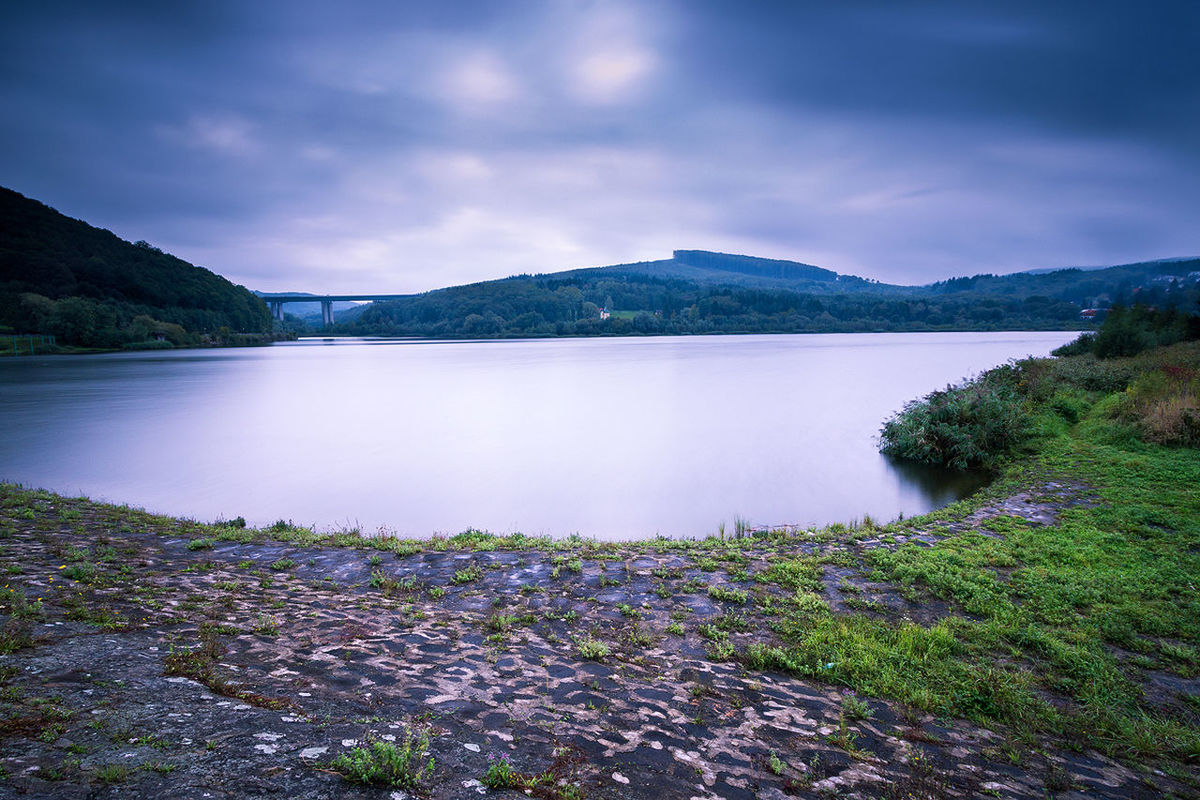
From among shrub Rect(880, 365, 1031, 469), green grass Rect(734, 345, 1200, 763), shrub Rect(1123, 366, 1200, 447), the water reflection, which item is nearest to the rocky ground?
green grass Rect(734, 345, 1200, 763)

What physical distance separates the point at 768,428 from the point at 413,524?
1912 cm

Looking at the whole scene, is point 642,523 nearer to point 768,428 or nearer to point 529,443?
point 529,443

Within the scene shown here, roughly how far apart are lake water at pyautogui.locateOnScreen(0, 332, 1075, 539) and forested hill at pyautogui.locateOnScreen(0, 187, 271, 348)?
5467 cm

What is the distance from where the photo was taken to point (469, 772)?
3.77 m

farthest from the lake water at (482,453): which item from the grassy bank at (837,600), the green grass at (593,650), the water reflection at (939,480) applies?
the green grass at (593,650)

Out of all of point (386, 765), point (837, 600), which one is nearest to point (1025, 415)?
point (837, 600)

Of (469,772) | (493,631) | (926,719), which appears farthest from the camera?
(493,631)

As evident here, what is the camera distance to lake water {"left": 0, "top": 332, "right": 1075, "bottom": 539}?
14859 mm

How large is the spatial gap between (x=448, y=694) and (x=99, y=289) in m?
145

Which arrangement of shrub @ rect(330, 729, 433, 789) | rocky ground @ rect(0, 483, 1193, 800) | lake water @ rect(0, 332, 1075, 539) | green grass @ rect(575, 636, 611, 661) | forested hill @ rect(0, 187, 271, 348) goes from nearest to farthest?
shrub @ rect(330, 729, 433, 789) < rocky ground @ rect(0, 483, 1193, 800) < green grass @ rect(575, 636, 611, 661) < lake water @ rect(0, 332, 1075, 539) < forested hill @ rect(0, 187, 271, 348)

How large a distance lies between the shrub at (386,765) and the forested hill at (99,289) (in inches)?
4677

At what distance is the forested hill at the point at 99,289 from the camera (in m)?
88.8

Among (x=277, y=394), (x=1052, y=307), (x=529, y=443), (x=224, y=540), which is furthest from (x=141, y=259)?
(x=1052, y=307)

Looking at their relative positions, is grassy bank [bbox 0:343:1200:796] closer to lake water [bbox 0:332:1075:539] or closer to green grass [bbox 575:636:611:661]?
green grass [bbox 575:636:611:661]
